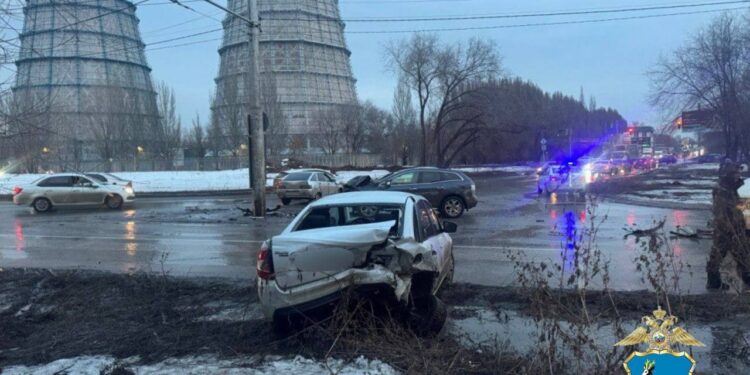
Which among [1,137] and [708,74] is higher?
[708,74]

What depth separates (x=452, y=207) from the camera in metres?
17.0

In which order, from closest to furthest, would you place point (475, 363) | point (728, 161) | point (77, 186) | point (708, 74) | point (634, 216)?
point (475, 363) < point (728, 161) < point (634, 216) < point (77, 186) < point (708, 74)

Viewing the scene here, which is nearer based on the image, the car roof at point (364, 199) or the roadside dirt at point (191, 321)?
the roadside dirt at point (191, 321)

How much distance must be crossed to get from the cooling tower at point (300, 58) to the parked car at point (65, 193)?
152 feet

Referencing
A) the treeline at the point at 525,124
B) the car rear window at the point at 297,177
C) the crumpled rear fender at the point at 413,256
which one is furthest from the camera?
the treeline at the point at 525,124

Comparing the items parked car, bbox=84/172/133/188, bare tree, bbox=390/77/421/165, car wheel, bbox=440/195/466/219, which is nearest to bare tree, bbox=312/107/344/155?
bare tree, bbox=390/77/421/165

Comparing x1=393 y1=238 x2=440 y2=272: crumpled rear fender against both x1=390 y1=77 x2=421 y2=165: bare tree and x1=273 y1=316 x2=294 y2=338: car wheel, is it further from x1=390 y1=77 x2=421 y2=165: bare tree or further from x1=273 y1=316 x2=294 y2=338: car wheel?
x1=390 y1=77 x2=421 y2=165: bare tree

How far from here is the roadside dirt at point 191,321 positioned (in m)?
4.42

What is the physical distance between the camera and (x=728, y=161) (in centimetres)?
780

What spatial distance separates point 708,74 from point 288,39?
55.2m

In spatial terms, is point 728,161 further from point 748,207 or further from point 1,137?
point 1,137

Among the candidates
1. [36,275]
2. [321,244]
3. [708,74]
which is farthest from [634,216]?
[708,74]

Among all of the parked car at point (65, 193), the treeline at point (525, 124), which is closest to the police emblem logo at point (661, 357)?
the parked car at point (65, 193)

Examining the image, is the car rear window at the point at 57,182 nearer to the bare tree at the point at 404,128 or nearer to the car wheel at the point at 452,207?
the car wheel at the point at 452,207
